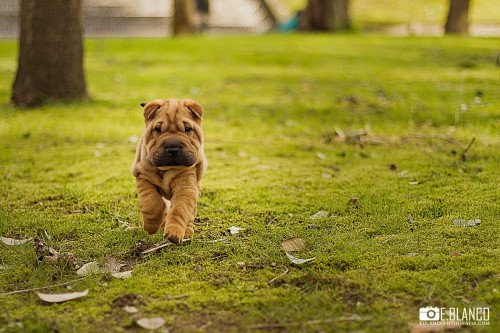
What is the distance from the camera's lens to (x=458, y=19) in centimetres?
1980

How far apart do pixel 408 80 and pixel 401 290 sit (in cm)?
803

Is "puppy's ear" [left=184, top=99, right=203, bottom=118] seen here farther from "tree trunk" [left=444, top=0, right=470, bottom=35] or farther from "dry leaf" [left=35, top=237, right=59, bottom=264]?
"tree trunk" [left=444, top=0, right=470, bottom=35]

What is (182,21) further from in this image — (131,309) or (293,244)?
(131,309)

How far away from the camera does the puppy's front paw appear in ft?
12.8

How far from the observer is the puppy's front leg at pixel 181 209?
3.96 m

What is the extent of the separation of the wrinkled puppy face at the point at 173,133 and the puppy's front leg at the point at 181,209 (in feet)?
0.50

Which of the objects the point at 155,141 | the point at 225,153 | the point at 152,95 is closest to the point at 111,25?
the point at 152,95

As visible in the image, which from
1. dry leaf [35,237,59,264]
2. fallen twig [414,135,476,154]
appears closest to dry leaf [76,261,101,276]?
dry leaf [35,237,59,264]

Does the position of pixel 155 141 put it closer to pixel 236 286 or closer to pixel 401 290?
pixel 236 286

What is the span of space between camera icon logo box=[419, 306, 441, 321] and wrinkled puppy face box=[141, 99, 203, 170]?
1703mm

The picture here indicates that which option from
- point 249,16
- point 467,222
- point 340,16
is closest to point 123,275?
point 467,222

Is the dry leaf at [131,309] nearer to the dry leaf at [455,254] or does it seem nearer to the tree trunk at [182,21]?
the dry leaf at [455,254]

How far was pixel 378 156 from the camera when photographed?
21.8 ft

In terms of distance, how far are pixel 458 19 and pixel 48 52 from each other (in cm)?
1465
